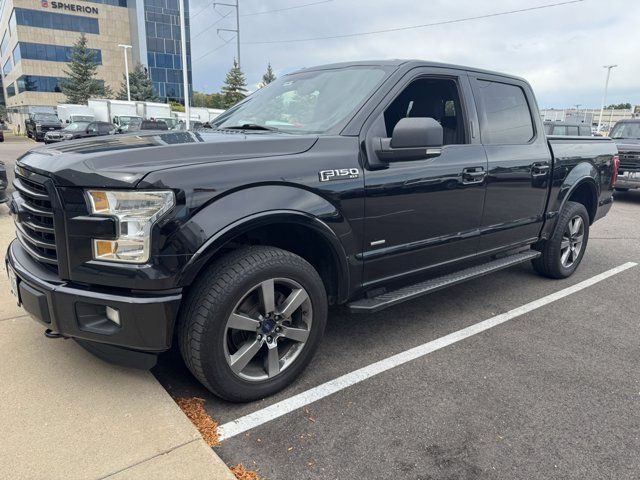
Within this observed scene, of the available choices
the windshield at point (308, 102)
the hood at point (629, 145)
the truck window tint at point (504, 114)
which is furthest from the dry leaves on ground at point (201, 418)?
the hood at point (629, 145)

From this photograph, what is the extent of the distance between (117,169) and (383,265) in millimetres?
1719

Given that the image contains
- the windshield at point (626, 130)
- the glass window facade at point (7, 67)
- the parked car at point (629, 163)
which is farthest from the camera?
the glass window facade at point (7, 67)

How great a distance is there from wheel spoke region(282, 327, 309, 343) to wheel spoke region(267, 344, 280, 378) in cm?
9

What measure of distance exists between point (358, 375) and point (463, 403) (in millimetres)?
650

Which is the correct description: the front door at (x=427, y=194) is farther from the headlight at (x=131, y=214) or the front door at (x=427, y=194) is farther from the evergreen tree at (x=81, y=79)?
the evergreen tree at (x=81, y=79)

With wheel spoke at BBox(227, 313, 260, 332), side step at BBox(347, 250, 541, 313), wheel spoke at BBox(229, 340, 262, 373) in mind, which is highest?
wheel spoke at BBox(227, 313, 260, 332)

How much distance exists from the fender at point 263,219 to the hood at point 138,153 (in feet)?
0.77

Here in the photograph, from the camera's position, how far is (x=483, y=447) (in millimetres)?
2404

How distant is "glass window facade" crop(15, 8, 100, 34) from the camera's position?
5903 centimetres

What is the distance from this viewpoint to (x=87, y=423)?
2381mm

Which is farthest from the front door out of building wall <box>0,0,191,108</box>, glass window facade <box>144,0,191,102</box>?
building wall <box>0,0,191,108</box>

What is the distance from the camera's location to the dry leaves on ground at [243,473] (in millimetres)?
2127

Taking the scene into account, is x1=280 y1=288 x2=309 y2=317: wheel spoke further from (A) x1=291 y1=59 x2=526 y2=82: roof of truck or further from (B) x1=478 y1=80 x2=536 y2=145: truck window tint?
(B) x1=478 y1=80 x2=536 y2=145: truck window tint

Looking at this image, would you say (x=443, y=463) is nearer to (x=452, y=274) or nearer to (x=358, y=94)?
→ (x=452, y=274)
